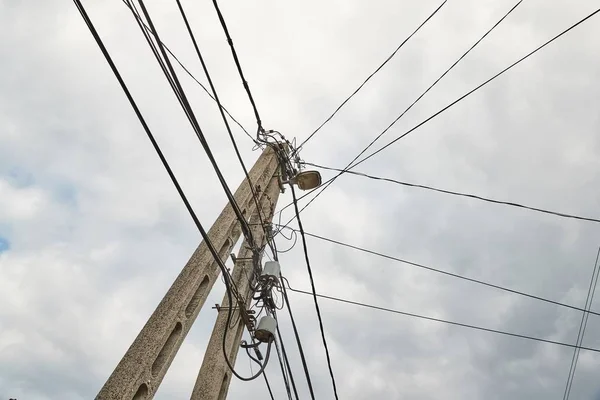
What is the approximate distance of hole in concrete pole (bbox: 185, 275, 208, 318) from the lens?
405 cm

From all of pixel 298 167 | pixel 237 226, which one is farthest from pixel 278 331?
pixel 298 167

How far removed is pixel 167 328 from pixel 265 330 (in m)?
1.70

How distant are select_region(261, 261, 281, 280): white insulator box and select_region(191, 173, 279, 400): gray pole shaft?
17 cm

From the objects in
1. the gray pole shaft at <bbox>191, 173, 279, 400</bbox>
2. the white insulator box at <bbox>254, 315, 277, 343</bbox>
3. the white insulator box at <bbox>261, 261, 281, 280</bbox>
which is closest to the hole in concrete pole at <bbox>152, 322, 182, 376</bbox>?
the gray pole shaft at <bbox>191, 173, 279, 400</bbox>

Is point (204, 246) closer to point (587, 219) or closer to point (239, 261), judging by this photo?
point (239, 261)

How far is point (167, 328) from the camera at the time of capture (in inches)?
139

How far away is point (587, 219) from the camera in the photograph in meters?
6.13

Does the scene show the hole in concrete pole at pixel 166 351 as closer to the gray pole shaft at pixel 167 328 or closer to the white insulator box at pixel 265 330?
the gray pole shaft at pixel 167 328

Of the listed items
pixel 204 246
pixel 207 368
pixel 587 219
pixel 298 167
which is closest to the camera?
pixel 204 246

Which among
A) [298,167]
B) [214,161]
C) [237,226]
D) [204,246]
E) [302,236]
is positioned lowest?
[204,246]

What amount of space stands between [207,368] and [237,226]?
1.57 m

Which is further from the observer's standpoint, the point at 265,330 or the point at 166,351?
the point at 265,330

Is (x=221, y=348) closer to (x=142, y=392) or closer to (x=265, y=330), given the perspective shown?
(x=265, y=330)

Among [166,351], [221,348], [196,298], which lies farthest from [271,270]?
[166,351]
